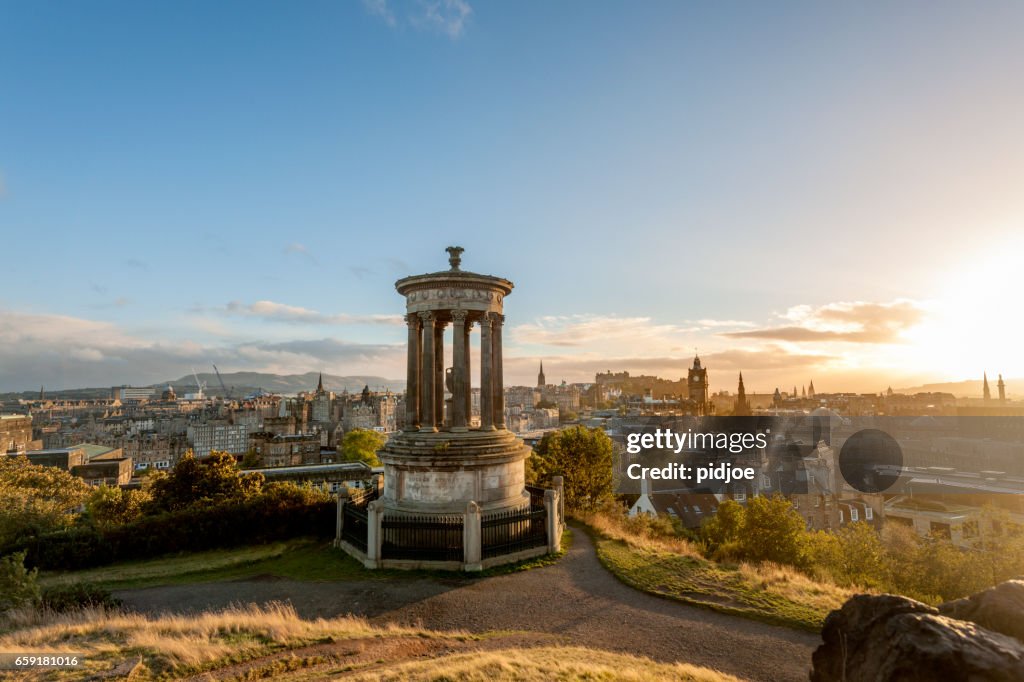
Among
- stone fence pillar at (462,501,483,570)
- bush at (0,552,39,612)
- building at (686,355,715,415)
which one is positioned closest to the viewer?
bush at (0,552,39,612)

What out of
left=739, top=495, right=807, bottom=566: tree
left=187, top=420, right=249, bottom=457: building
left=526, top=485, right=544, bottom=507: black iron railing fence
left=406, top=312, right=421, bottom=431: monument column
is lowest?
left=187, top=420, right=249, bottom=457: building

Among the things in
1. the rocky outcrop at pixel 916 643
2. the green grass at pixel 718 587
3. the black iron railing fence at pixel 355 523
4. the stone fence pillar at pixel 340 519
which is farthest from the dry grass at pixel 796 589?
the stone fence pillar at pixel 340 519

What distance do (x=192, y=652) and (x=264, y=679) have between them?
1.59m

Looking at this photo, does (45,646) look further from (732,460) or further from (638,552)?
(732,460)

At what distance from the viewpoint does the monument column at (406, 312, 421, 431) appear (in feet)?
67.1

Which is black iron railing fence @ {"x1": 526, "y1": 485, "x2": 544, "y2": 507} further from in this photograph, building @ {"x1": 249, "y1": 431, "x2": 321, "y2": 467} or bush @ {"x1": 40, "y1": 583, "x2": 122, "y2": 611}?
building @ {"x1": 249, "y1": 431, "x2": 321, "y2": 467}

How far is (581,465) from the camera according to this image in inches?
1518

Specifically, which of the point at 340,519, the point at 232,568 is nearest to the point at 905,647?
the point at 340,519

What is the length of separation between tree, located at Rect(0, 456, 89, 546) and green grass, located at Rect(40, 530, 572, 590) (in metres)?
2.79

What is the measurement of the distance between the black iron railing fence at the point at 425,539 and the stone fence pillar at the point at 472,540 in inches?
14.6

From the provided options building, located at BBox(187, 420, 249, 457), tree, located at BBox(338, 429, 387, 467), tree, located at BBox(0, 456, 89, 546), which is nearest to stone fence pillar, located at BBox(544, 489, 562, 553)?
tree, located at BBox(0, 456, 89, 546)

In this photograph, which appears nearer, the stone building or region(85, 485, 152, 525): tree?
the stone building

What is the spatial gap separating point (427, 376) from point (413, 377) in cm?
63

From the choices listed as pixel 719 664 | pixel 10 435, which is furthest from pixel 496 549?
pixel 10 435
